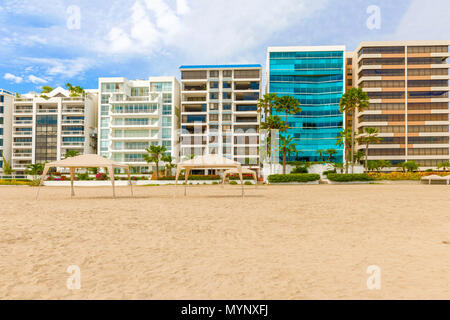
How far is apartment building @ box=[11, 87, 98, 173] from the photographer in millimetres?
80875

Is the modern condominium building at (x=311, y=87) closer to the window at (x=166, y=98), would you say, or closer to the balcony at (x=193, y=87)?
the balcony at (x=193, y=87)

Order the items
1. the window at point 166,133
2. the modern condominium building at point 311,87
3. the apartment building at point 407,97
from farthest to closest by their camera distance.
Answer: the modern condominium building at point 311,87
the apartment building at point 407,97
the window at point 166,133

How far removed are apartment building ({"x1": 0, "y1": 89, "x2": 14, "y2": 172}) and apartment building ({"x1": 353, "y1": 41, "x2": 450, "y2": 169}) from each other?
277ft

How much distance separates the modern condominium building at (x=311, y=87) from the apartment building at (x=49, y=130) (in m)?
46.2

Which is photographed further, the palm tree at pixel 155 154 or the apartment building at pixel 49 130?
the apartment building at pixel 49 130

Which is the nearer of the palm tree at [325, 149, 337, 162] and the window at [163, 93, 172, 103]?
the palm tree at [325, 149, 337, 162]

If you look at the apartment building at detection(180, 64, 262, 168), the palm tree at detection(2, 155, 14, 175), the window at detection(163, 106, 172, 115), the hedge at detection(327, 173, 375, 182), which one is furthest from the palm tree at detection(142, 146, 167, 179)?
the hedge at detection(327, 173, 375, 182)

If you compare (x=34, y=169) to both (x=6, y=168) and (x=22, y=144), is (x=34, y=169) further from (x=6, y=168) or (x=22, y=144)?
(x=22, y=144)

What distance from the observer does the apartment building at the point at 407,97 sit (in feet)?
276

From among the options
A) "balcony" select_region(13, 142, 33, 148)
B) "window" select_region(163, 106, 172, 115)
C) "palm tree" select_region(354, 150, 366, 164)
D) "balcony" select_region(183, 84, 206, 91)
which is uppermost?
"balcony" select_region(183, 84, 206, 91)

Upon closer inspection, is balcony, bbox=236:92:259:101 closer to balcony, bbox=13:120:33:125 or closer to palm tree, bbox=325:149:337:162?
palm tree, bbox=325:149:337:162

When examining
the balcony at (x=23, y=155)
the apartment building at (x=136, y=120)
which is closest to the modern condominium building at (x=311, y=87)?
the apartment building at (x=136, y=120)

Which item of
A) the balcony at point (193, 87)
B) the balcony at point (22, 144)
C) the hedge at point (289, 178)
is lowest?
the hedge at point (289, 178)
